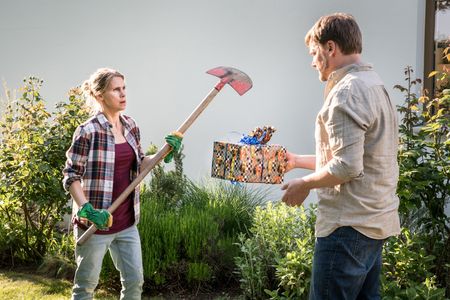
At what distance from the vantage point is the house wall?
227 inches

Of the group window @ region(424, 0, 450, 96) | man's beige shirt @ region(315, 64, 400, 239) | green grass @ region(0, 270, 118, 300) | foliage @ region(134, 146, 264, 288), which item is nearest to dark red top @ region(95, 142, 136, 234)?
foliage @ region(134, 146, 264, 288)

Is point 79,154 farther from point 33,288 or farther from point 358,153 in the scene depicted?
point 33,288

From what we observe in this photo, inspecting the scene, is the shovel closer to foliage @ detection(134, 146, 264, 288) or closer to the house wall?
foliage @ detection(134, 146, 264, 288)

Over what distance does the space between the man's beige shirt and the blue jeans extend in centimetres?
3

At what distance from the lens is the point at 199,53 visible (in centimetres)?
674

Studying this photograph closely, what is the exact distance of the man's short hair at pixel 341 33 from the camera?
2400mm

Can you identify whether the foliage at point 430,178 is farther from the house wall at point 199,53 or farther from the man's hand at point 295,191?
the man's hand at point 295,191

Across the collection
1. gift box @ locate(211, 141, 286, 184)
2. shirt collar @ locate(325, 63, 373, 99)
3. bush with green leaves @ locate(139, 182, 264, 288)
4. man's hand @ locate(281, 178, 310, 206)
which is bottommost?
bush with green leaves @ locate(139, 182, 264, 288)

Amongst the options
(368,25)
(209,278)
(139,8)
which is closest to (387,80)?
(368,25)

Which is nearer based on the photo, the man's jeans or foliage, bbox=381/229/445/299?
the man's jeans

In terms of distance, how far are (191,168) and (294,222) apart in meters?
2.35

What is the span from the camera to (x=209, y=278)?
16.1ft

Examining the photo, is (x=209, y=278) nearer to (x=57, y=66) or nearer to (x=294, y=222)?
(x=294, y=222)

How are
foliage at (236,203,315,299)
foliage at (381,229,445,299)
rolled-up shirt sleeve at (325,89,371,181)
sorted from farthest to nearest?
foliage at (236,203,315,299) < foliage at (381,229,445,299) < rolled-up shirt sleeve at (325,89,371,181)
